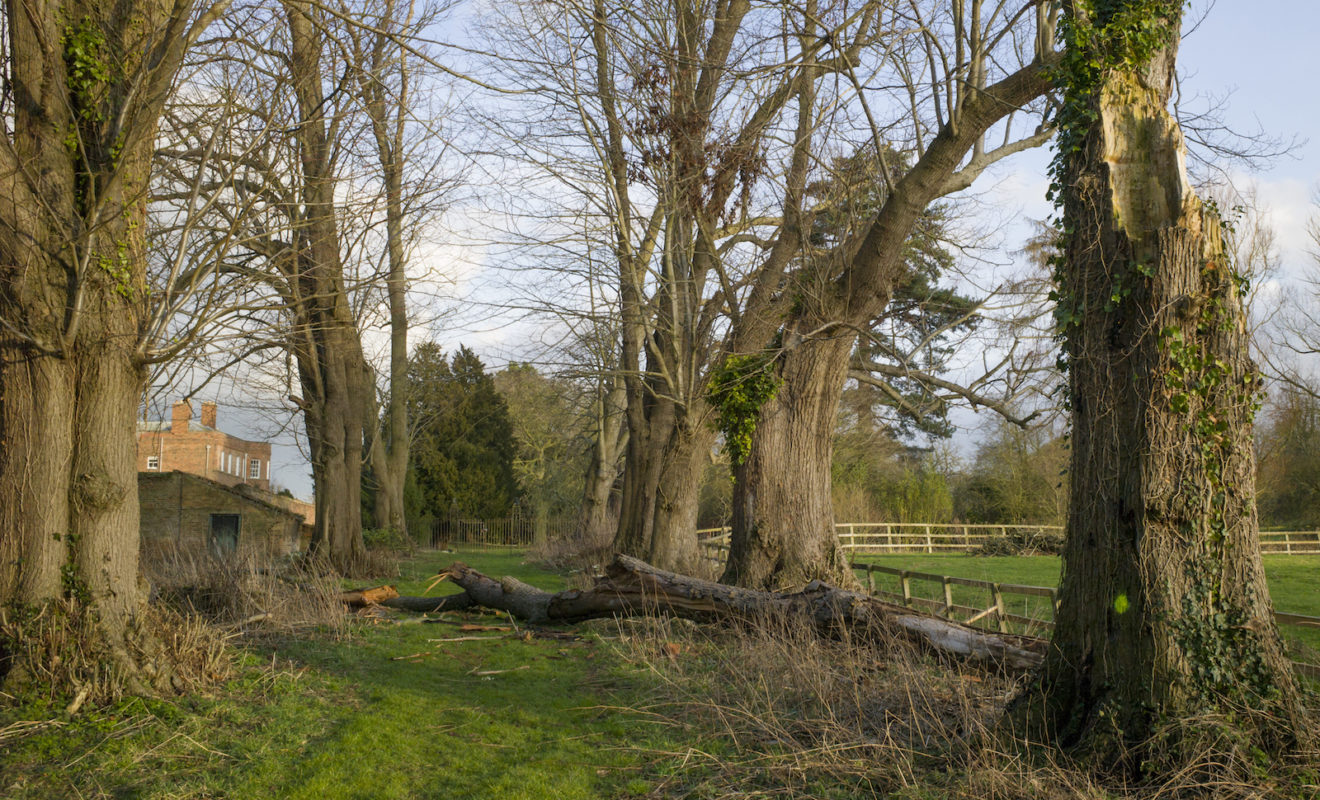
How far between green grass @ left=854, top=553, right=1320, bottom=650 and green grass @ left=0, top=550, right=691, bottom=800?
4.73 meters

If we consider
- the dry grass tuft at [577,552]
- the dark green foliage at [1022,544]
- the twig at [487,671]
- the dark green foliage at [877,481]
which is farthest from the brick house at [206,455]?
the twig at [487,671]

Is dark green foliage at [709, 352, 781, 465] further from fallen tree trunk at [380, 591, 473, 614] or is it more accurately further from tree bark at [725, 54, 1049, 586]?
fallen tree trunk at [380, 591, 473, 614]

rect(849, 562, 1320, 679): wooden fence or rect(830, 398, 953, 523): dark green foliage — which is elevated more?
rect(830, 398, 953, 523): dark green foliage

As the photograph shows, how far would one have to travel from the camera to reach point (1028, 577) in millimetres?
19688

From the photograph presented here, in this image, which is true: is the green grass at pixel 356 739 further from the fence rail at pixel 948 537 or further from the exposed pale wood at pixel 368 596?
the fence rail at pixel 948 537

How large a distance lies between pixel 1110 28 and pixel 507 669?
693 cm

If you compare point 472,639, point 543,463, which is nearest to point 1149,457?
point 472,639

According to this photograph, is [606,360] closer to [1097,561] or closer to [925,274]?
[925,274]

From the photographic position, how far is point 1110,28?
5.30 m

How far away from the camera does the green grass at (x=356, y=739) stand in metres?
5.00

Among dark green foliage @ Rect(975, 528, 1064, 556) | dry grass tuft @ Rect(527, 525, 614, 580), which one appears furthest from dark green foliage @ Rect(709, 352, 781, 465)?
dark green foliage @ Rect(975, 528, 1064, 556)

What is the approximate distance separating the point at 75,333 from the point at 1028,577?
18.7 metres

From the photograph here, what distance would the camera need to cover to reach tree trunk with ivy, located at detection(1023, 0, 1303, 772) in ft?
14.8

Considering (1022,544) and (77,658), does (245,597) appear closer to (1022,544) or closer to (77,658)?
(77,658)
